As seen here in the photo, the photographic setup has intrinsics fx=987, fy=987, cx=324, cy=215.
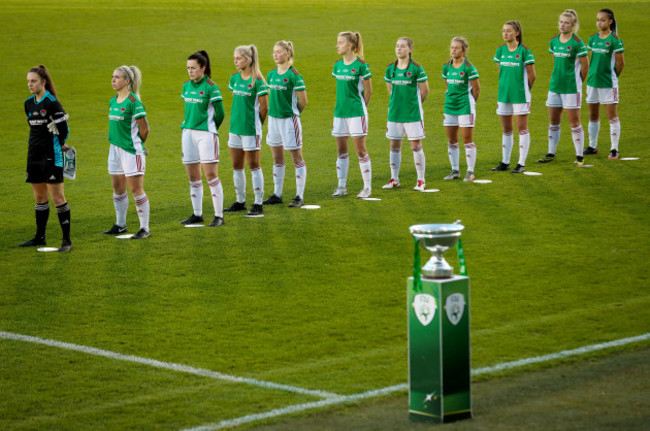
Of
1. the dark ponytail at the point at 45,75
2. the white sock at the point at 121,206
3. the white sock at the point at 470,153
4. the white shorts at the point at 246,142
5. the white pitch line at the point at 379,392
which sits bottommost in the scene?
the white pitch line at the point at 379,392

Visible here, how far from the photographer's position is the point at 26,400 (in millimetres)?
6555

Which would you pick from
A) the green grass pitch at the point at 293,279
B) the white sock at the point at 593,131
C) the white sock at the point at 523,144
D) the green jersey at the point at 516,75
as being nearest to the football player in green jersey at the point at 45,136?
the green grass pitch at the point at 293,279

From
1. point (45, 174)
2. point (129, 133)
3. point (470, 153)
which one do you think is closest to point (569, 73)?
point (470, 153)

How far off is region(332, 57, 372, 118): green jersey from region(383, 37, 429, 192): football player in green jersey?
1.65 feet

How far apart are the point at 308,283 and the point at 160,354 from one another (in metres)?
2.29

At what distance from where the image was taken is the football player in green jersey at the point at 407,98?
547 inches

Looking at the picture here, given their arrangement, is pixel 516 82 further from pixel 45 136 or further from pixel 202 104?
pixel 45 136

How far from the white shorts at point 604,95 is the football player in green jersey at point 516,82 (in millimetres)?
1538

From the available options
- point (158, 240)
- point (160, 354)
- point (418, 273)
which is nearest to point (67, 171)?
point (158, 240)

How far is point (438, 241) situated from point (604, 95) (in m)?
11.0

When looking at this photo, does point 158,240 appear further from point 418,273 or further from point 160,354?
point 418,273

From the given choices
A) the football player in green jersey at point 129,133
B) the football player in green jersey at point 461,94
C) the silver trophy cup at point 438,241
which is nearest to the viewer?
the silver trophy cup at point 438,241

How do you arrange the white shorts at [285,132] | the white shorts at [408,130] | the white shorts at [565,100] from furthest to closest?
the white shorts at [565,100]
the white shorts at [408,130]
the white shorts at [285,132]

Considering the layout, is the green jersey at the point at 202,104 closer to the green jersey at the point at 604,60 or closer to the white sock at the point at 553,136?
the white sock at the point at 553,136
